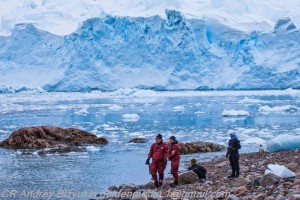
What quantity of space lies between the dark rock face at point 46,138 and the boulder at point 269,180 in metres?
7.74

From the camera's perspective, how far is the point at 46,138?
527 inches

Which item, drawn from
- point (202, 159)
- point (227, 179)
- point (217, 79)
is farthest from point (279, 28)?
point (227, 179)

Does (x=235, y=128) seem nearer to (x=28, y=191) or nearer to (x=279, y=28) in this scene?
(x=28, y=191)

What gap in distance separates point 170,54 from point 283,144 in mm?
32698

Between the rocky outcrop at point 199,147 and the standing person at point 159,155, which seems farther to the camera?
the rocky outcrop at point 199,147

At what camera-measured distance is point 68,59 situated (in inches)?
1687

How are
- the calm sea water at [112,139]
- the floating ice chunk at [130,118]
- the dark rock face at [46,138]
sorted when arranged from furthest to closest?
the floating ice chunk at [130,118]
the dark rock face at [46,138]
the calm sea water at [112,139]

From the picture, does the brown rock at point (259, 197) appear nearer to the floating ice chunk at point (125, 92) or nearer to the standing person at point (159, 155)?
the standing person at point (159, 155)

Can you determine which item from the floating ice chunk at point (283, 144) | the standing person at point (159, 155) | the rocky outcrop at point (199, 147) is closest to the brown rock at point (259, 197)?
the standing person at point (159, 155)

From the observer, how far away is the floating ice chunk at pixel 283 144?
1088 cm

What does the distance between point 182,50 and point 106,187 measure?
117 feet

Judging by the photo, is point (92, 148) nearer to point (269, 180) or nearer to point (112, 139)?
point (112, 139)

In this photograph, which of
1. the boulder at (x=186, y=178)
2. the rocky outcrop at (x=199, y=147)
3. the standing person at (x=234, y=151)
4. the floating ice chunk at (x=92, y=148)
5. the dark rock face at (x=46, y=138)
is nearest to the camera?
the boulder at (x=186, y=178)

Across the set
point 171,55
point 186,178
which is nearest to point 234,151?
point 186,178
